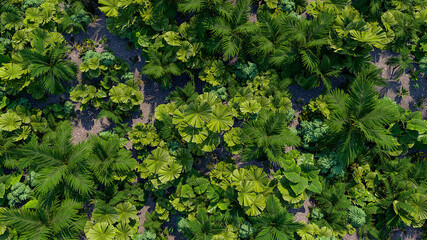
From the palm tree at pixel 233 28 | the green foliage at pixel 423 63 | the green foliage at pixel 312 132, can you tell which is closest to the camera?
the palm tree at pixel 233 28

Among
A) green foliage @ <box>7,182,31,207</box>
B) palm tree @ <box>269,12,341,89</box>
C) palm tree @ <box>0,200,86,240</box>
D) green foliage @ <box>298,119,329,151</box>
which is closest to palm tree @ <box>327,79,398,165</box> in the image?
green foliage @ <box>298,119,329,151</box>

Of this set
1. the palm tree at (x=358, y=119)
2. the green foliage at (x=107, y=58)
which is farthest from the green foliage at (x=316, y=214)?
the green foliage at (x=107, y=58)

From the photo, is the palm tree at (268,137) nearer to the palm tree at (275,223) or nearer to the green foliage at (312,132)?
the green foliage at (312,132)

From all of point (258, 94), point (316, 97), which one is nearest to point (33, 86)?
point (258, 94)

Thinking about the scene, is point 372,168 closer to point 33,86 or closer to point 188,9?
point 188,9

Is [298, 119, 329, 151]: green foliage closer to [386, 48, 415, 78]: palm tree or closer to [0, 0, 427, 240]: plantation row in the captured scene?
[0, 0, 427, 240]: plantation row
